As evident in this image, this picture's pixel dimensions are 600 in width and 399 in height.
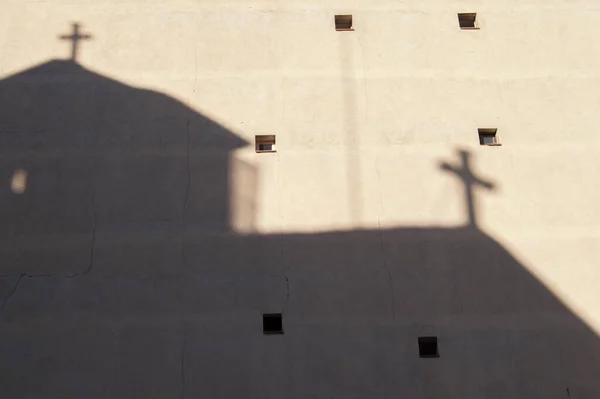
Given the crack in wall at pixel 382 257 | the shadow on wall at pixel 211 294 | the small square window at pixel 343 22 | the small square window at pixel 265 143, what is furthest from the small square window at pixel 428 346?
the small square window at pixel 343 22

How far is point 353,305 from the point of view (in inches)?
327

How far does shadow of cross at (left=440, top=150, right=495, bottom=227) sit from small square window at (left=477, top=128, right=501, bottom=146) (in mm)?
389

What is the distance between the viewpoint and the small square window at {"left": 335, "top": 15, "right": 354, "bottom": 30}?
987 centimetres

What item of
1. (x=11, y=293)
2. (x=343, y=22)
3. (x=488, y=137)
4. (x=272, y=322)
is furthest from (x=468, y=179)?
(x=11, y=293)

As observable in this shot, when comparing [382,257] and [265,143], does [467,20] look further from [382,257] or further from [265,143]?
[382,257]

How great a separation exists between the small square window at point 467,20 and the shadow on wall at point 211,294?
8.27 ft

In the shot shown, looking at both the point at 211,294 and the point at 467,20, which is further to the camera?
the point at 467,20

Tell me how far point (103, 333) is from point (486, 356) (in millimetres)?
4976

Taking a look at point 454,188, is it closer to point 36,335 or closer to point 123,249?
point 123,249

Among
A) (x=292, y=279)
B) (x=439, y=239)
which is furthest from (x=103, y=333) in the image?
(x=439, y=239)

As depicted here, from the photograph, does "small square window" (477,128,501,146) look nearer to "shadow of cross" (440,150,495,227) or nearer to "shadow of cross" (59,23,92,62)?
"shadow of cross" (440,150,495,227)

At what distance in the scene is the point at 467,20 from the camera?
10023 millimetres

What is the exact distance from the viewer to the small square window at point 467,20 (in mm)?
9953

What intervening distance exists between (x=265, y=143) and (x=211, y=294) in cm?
235
